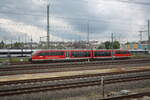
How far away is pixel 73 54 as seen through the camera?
104 feet

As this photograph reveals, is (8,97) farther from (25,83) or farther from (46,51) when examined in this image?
(46,51)

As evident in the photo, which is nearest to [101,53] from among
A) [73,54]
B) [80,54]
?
[80,54]

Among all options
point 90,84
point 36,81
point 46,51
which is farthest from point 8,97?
point 46,51

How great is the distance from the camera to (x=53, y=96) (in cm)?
1005

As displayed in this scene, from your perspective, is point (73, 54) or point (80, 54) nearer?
point (73, 54)

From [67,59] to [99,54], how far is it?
24.8ft

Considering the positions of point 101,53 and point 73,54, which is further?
point 101,53

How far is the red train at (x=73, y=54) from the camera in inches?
1163

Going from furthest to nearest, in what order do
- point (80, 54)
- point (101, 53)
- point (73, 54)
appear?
point (101, 53) → point (80, 54) → point (73, 54)

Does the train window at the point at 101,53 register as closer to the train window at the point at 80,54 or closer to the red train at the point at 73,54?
the red train at the point at 73,54

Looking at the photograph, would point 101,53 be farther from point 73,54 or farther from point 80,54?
point 73,54

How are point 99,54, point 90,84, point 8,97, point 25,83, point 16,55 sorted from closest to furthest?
point 8,97 → point 90,84 → point 25,83 → point 99,54 → point 16,55

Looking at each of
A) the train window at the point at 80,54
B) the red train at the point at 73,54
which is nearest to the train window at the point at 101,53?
the red train at the point at 73,54

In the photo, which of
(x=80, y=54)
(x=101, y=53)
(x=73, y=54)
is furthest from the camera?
(x=101, y=53)
